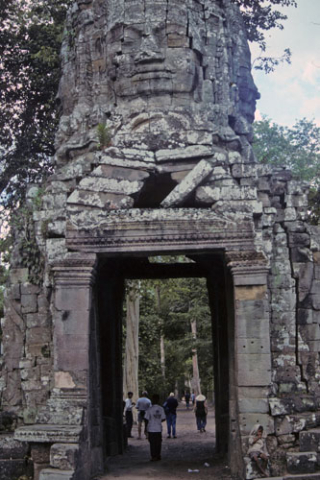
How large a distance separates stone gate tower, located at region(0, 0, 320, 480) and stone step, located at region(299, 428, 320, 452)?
15 mm

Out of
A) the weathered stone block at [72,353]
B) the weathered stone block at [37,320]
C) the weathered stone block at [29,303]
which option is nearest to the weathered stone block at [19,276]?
the weathered stone block at [29,303]

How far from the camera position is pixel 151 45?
39.5ft

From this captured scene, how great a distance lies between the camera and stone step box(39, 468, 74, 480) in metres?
8.98

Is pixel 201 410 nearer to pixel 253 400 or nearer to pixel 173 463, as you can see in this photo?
pixel 173 463

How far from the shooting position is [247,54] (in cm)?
1423

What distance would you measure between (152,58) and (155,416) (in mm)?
7222

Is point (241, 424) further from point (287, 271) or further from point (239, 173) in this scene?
point (239, 173)

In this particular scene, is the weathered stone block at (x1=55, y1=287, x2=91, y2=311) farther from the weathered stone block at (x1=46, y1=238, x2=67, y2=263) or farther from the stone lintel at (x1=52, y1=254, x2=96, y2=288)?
the weathered stone block at (x1=46, y1=238, x2=67, y2=263)

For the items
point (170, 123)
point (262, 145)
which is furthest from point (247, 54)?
point (262, 145)

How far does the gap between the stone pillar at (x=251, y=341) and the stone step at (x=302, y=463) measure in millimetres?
515

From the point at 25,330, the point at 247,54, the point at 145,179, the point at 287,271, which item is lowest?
the point at 25,330

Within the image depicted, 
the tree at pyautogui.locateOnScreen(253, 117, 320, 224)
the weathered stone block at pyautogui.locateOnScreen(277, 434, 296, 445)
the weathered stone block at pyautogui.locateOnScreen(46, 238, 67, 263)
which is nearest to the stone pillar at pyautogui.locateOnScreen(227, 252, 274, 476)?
the weathered stone block at pyautogui.locateOnScreen(277, 434, 296, 445)

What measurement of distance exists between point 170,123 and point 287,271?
331 centimetres

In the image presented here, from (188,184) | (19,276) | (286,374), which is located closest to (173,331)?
(19,276)
